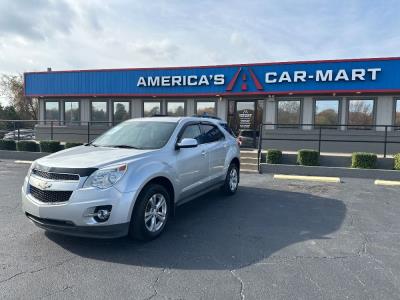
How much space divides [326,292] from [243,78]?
12.8 metres

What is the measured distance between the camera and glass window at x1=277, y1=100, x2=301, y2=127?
15.4 m

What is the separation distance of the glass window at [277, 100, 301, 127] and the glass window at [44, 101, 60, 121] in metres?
12.4

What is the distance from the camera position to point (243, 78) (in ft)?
50.2

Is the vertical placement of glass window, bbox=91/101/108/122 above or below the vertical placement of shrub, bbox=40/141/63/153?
above

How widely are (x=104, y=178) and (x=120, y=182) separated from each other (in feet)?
0.67

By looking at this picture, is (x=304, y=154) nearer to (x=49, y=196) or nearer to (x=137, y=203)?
(x=137, y=203)

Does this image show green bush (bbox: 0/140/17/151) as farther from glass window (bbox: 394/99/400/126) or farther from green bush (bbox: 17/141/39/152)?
glass window (bbox: 394/99/400/126)

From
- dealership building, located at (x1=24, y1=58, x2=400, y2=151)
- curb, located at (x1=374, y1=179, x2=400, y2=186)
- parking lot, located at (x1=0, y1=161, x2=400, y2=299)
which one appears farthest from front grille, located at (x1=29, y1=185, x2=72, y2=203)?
dealership building, located at (x1=24, y1=58, x2=400, y2=151)

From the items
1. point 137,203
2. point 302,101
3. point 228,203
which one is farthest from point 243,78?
point 137,203

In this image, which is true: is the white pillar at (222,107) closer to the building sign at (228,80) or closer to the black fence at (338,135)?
the building sign at (228,80)

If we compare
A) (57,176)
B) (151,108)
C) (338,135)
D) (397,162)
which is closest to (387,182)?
(397,162)

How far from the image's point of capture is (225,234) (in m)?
5.15

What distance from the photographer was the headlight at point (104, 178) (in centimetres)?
419

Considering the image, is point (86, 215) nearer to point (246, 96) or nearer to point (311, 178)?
point (311, 178)
